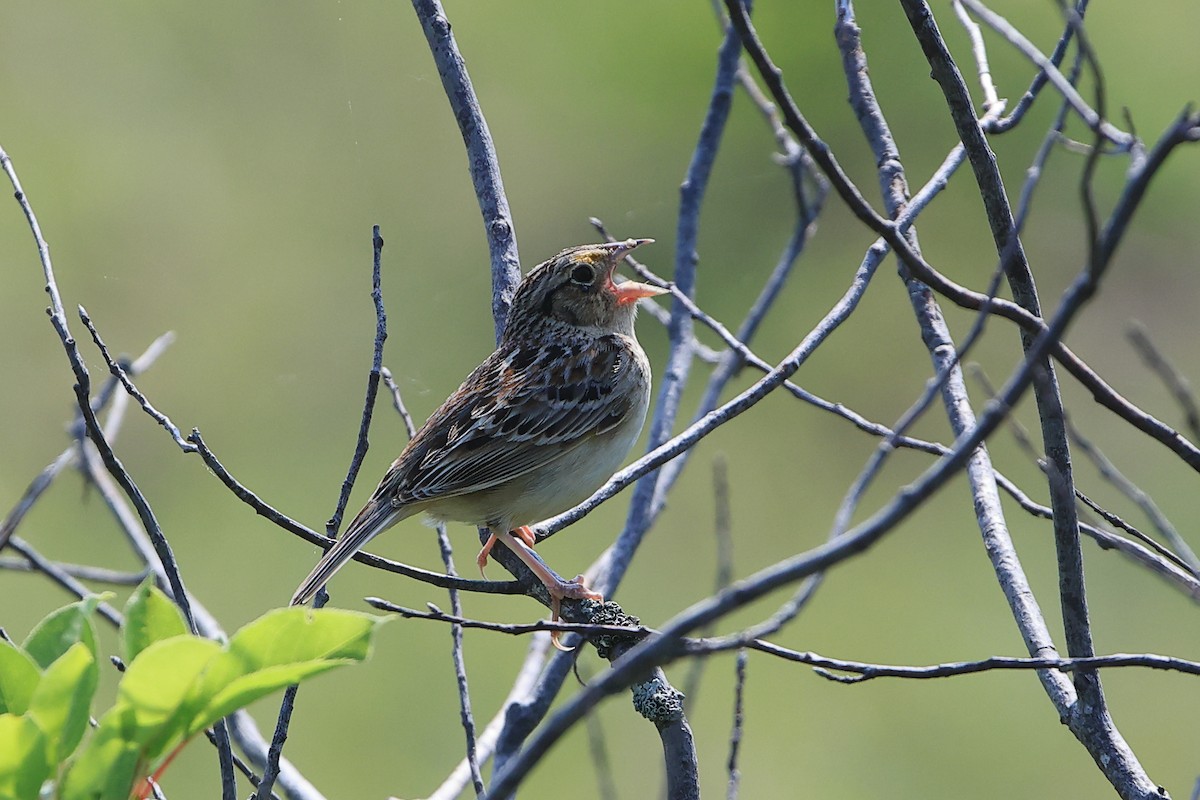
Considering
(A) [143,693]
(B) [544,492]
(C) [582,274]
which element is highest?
(C) [582,274]

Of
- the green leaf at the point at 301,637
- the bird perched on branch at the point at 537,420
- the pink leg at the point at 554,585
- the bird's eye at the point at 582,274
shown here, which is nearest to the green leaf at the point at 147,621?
the green leaf at the point at 301,637

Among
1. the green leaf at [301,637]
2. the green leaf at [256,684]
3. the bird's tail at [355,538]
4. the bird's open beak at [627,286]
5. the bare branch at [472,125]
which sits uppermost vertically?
the bird's open beak at [627,286]

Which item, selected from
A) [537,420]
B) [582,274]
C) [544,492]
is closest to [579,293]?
[582,274]

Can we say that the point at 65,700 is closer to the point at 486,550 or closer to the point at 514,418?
the point at 486,550

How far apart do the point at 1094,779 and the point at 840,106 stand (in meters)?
5.18

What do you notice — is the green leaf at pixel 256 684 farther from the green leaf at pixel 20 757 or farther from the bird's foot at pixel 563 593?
the bird's foot at pixel 563 593

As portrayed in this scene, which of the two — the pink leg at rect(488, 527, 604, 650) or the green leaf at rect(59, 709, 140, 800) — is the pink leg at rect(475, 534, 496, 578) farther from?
the green leaf at rect(59, 709, 140, 800)

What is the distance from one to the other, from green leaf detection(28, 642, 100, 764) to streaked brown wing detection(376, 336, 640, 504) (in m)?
2.32

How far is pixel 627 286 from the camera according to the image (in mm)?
4266

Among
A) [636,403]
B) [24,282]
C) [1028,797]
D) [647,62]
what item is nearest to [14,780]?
[636,403]

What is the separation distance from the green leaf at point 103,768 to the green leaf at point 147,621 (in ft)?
0.45

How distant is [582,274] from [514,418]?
607 millimetres

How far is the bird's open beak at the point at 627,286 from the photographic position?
4.08 meters

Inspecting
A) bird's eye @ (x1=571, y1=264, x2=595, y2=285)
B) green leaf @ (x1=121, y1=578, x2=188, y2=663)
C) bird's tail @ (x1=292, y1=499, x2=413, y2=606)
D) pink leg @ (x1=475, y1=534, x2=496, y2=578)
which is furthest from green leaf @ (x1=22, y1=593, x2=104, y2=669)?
bird's eye @ (x1=571, y1=264, x2=595, y2=285)
